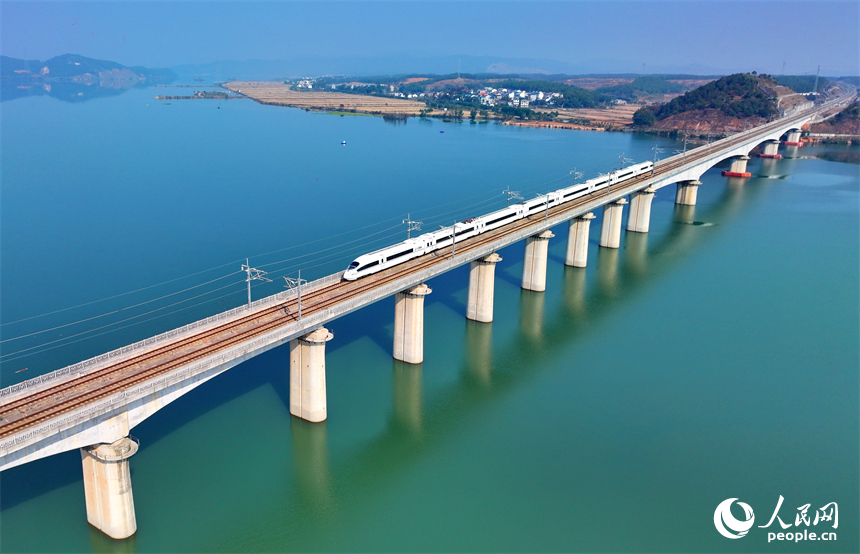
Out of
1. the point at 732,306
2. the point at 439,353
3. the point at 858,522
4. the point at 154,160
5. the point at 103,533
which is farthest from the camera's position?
the point at 154,160

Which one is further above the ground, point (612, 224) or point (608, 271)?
point (612, 224)

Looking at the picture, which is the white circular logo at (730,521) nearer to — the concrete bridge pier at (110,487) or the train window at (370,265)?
the train window at (370,265)

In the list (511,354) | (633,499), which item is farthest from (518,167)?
(633,499)

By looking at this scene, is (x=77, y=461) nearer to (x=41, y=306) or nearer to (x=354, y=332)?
(x=354, y=332)

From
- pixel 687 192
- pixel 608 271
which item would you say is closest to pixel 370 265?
pixel 608 271

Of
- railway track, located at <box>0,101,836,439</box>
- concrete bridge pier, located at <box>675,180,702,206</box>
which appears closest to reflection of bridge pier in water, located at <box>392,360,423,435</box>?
railway track, located at <box>0,101,836,439</box>

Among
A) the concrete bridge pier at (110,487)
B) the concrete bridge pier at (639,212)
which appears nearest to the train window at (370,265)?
the concrete bridge pier at (110,487)
